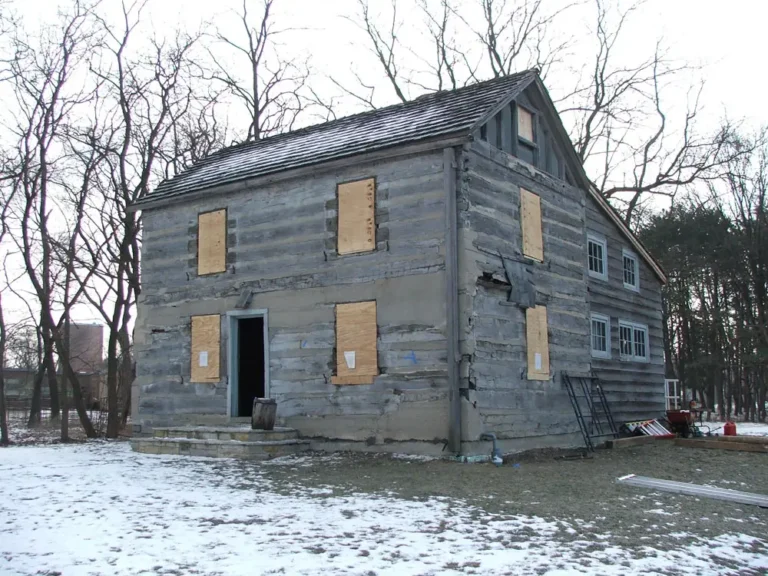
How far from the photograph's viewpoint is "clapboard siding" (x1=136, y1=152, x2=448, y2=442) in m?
12.7

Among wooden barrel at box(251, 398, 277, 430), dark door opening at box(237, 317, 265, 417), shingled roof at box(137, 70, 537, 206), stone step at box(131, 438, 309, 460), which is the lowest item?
stone step at box(131, 438, 309, 460)

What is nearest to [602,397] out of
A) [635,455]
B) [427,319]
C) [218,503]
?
[635,455]

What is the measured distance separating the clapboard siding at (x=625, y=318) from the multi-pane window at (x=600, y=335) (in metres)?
0.14

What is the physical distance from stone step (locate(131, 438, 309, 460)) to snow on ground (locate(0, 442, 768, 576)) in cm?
335

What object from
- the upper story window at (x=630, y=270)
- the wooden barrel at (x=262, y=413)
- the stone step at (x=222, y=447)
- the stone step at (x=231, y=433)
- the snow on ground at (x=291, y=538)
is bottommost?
the snow on ground at (x=291, y=538)

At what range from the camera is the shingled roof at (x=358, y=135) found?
13.6 meters

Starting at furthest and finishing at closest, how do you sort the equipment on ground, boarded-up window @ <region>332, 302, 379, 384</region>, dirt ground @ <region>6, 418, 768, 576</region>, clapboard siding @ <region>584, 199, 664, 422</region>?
clapboard siding @ <region>584, 199, 664, 422</region> < boarded-up window @ <region>332, 302, 379, 384</region> < the equipment on ground < dirt ground @ <region>6, 418, 768, 576</region>

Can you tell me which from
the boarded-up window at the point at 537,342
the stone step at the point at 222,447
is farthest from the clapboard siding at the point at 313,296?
the boarded-up window at the point at 537,342

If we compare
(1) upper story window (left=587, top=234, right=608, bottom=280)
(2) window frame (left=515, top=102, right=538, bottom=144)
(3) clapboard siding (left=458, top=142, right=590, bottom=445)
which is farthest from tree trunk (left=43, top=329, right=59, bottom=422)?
(1) upper story window (left=587, top=234, right=608, bottom=280)

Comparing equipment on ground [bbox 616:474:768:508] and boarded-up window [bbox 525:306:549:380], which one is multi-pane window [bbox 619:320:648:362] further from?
equipment on ground [bbox 616:474:768:508]

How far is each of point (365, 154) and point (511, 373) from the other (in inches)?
181

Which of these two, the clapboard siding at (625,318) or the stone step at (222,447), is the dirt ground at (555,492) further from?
the clapboard siding at (625,318)

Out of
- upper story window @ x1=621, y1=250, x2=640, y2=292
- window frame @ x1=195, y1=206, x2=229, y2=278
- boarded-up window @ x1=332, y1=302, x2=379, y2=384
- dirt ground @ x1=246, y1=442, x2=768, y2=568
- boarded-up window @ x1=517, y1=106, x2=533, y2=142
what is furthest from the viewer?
upper story window @ x1=621, y1=250, x2=640, y2=292

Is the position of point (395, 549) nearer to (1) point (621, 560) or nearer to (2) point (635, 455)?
(1) point (621, 560)
